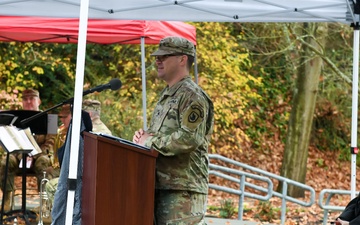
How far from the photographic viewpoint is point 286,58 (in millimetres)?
23266

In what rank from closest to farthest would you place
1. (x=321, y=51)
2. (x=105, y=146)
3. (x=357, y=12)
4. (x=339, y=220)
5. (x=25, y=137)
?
(x=105, y=146)
(x=339, y=220)
(x=357, y=12)
(x=25, y=137)
(x=321, y=51)

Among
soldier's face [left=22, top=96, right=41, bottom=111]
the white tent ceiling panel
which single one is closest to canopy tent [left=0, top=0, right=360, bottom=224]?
the white tent ceiling panel

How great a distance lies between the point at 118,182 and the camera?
6070 mm

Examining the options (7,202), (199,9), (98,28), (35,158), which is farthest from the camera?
(7,202)

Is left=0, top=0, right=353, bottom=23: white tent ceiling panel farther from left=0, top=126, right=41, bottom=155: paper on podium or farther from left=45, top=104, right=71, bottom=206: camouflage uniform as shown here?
left=0, top=126, right=41, bottom=155: paper on podium

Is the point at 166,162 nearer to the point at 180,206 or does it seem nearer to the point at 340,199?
the point at 180,206

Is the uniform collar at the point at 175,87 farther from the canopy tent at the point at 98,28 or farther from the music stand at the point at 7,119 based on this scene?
the canopy tent at the point at 98,28

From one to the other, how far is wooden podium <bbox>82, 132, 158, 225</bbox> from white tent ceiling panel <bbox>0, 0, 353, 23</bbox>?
10.7 feet

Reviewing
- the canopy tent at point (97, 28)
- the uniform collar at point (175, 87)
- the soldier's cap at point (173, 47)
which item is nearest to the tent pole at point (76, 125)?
the soldier's cap at point (173, 47)

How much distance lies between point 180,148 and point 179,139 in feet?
0.21

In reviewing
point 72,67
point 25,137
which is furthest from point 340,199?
point 25,137

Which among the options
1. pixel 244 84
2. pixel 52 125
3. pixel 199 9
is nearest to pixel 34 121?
pixel 52 125

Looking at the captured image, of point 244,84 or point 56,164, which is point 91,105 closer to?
point 56,164

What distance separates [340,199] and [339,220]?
1420 centimetres
